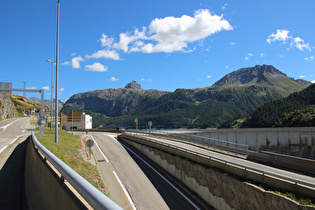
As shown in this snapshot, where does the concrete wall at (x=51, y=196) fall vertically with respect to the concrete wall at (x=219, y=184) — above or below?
above

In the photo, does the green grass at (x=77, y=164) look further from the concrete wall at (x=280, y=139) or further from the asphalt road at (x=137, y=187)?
the concrete wall at (x=280, y=139)

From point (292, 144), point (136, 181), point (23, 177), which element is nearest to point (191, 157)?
point (136, 181)

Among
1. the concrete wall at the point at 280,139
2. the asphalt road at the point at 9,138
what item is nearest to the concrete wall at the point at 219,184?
the asphalt road at the point at 9,138

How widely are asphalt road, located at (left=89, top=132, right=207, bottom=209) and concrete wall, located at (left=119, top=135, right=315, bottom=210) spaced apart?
1288 mm

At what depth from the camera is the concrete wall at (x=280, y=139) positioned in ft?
136

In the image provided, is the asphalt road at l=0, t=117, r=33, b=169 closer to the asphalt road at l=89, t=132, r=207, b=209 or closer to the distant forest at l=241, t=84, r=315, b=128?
the asphalt road at l=89, t=132, r=207, b=209

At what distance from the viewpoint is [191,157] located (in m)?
17.3

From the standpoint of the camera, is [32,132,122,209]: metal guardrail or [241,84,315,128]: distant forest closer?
[32,132,122,209]: metal guardrail

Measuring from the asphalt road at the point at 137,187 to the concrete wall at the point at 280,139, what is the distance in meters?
33.9

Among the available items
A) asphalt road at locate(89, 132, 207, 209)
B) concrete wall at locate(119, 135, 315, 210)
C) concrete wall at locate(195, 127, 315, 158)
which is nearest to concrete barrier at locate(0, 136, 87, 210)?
asphalt road at locate(89, 132, 207, 209)

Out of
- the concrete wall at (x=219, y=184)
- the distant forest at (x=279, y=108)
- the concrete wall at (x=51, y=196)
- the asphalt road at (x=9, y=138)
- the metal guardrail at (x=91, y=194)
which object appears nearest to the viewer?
the metal guardrail at (x=91, y=194)

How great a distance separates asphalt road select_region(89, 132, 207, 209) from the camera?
45.8 ft

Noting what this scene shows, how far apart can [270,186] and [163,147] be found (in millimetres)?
13353

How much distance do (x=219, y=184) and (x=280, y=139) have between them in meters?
39.1
